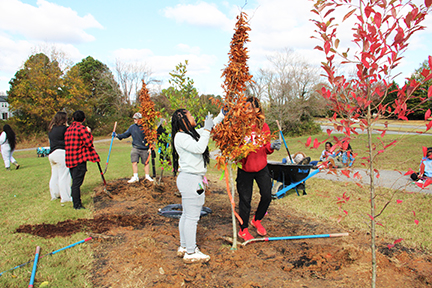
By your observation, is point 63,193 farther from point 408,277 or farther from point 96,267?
point 408,277

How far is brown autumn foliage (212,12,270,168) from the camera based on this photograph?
3324mm

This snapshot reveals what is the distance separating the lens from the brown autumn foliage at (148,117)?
702cm

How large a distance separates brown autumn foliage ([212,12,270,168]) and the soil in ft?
4.12

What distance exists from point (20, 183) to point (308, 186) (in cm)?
886

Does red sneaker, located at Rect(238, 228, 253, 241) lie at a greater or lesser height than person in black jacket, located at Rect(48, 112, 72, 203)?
lesser

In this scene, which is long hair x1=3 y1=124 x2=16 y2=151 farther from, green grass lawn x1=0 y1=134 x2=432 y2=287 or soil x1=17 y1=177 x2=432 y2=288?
soil x1=17 y1=177 x2=432 y2=288

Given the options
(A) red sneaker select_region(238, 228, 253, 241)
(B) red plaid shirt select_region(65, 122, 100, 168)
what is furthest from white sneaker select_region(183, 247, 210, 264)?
(B) red plaid shirt select_region(65, 122, 100, 168)

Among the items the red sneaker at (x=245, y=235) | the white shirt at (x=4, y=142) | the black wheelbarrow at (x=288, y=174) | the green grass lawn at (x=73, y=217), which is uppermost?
the white shirt at (x=4, y=142)

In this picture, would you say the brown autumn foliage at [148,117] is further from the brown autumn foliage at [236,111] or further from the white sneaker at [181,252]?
the white sneaker at [181,252]

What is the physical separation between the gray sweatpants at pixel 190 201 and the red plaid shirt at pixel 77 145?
337cm

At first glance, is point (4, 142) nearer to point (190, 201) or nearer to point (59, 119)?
point (59, 119)

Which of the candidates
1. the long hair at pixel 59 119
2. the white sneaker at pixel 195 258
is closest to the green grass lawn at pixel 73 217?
the white sneaker at pixel 195 258

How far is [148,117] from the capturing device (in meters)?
7.07

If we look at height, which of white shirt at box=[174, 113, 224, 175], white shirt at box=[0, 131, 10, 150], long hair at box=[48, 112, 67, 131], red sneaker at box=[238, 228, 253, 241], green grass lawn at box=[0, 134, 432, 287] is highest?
long hair at box=[48, 112, 67, 131]
